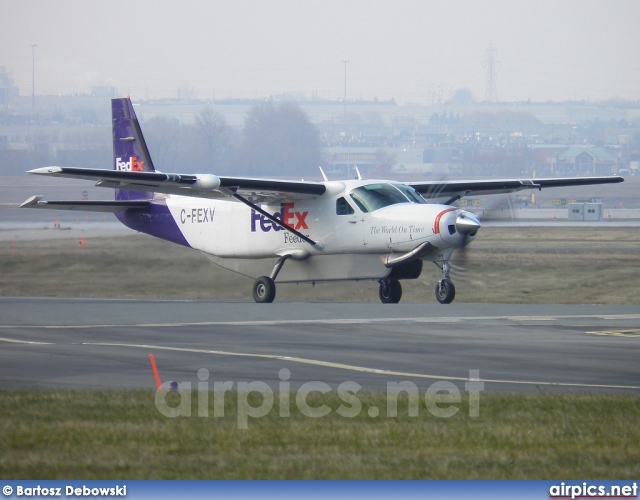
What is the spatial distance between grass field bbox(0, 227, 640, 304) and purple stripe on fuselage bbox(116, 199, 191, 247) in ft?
5.14

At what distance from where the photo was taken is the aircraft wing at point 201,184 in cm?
2236

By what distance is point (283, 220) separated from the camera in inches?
1021

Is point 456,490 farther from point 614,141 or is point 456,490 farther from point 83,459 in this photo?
point 614,141

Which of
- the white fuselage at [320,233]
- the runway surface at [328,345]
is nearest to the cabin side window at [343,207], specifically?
the white fuselage at [320,233]

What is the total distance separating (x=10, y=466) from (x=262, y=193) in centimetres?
1798

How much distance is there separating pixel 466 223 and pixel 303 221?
4657 millimetres

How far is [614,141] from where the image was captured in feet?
601

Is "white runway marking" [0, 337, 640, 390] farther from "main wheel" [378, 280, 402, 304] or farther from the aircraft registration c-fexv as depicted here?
"main wheel" [378, 280, 402, 304]

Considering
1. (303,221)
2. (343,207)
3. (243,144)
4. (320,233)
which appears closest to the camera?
(343,207)

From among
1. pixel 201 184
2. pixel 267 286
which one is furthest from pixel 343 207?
pixel 201 184

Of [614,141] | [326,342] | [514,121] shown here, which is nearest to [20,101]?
[514,121]

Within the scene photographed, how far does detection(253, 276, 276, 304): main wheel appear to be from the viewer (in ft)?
83.8

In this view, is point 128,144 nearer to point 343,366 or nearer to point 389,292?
point 389,292

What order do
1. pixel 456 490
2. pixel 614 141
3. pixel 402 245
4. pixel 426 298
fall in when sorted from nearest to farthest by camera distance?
pixel 456 490 → pixel 402 245 → pixel 426 298 → pixel 614 141
